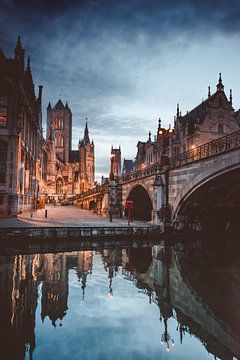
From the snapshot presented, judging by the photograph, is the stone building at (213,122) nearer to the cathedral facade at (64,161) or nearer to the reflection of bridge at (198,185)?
the reflection of bridge at (198,185)

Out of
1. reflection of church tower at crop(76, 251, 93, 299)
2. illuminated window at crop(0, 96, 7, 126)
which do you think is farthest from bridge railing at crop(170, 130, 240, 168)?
illuminated window at crop(0, 96, 7, 126)

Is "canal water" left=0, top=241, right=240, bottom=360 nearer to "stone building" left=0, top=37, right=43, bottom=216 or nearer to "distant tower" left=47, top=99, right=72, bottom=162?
"stone building" left=0, top=37, right=43, bottom=216

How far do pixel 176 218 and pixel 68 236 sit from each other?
9.56 m

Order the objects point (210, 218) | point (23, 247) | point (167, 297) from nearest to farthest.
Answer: point (167, 297) < point (23, 247) < point (210, 218)

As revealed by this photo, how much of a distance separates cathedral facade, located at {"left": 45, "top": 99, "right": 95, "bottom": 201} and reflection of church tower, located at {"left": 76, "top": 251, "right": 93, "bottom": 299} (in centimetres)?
7701

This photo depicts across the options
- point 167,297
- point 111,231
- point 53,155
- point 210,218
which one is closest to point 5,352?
point 167,297

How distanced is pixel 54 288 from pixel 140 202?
2892cm

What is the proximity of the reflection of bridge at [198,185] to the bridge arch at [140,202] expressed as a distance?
3754 mm

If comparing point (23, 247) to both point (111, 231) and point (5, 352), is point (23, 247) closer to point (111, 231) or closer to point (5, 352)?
point (111, 231)

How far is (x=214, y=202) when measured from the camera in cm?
2322

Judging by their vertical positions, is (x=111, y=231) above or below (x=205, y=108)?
below

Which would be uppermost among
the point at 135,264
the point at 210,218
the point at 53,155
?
the point at 53,155

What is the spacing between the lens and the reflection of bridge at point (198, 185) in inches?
689

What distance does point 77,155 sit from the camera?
121 metres
